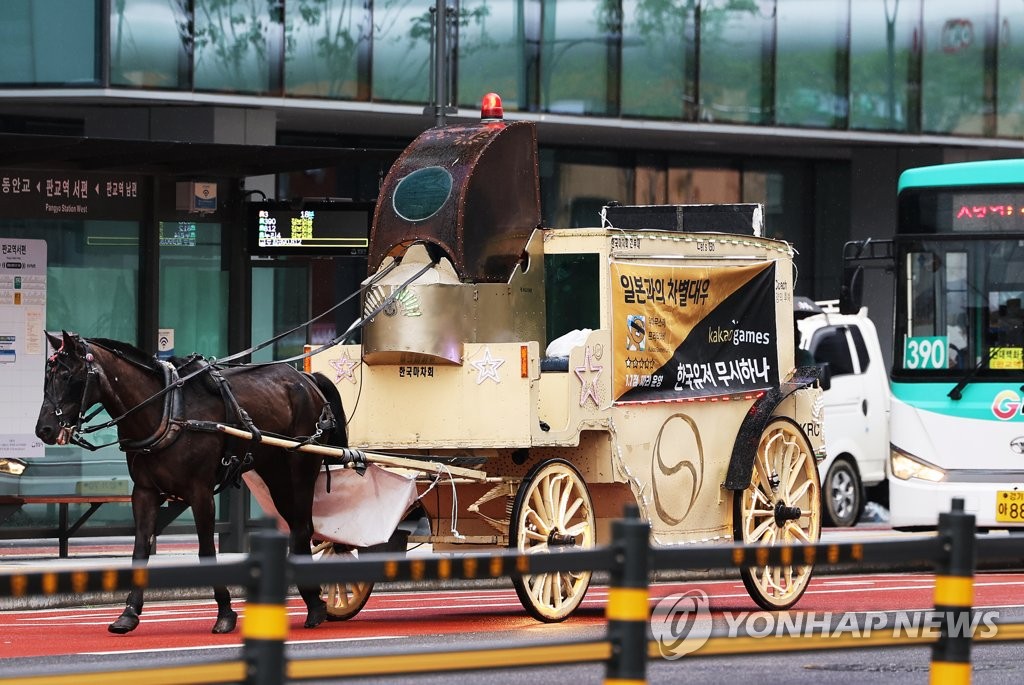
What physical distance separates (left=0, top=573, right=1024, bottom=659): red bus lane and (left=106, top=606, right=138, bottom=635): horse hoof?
57mm

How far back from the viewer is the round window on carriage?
12.9 metres

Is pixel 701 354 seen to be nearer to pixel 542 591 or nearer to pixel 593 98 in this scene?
pixel 542 591

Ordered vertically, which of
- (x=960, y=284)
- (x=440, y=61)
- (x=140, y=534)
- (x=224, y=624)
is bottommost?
(x=224, y=624)

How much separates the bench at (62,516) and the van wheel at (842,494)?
28.0 ft

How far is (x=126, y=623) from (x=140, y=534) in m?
0.53

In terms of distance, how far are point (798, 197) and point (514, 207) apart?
19.8 meters

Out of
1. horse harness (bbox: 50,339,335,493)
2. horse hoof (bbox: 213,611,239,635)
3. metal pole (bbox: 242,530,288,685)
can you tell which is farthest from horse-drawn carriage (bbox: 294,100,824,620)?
metal pole (bbox: 242,530,288,685)

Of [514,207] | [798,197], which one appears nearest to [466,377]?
[514,207]

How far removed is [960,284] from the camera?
16875 millimetres

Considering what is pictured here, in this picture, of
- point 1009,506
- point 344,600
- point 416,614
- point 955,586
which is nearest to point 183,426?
point 344,600

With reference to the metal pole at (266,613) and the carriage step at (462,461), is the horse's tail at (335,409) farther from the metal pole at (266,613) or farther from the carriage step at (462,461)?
the metal pole at (266,613)

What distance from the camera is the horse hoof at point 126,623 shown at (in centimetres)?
1176

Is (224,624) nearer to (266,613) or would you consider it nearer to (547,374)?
(547,374)

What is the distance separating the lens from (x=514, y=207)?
13242mm
